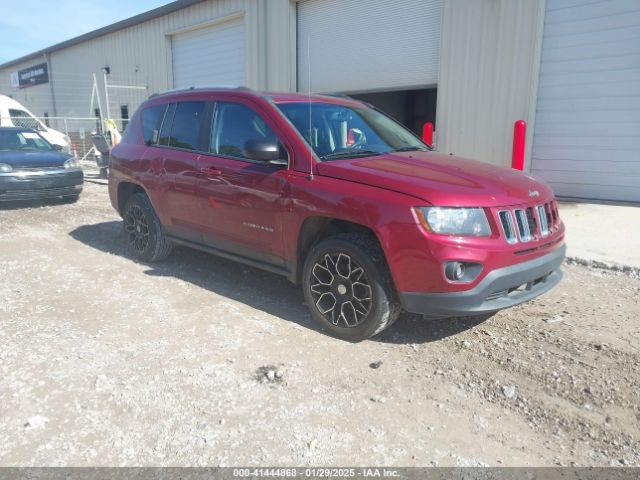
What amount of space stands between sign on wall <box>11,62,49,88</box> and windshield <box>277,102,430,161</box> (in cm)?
2819

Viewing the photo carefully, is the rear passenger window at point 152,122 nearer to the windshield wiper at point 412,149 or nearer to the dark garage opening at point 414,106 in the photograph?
the windshield wiper at point 412,149

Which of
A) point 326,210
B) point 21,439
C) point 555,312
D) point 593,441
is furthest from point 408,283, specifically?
Answer: point 21,439

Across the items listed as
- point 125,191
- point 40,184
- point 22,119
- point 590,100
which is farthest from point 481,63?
point 22,119

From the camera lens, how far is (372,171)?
3.51 m

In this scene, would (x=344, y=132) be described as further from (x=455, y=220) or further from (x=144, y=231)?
(x=144, y=231)

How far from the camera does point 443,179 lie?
11.2ft

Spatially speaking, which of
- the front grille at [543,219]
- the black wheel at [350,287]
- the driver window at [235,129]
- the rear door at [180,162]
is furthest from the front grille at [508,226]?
the rear door at [180,162]

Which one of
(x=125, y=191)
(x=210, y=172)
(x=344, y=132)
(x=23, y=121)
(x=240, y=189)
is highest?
(x=23, y=121)

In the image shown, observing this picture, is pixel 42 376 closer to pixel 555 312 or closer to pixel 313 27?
pixel 555 312

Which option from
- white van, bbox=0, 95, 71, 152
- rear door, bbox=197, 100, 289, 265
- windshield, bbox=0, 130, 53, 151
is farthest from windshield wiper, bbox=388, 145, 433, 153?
white van, bbox=0, 95, 71, 152

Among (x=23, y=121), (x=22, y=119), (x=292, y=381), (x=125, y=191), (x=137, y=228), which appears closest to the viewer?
(x=292, y=381)

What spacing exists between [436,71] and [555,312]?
26.1 feet

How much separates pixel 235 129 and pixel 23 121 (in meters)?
14.6

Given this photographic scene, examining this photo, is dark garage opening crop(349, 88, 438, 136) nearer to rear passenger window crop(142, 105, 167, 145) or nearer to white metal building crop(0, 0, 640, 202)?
white metal building crop(0, 0, 640, 202)
